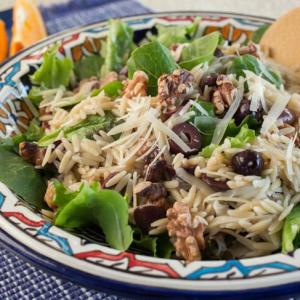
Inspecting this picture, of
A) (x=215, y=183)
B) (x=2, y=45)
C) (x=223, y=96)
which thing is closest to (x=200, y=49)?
(x=223, y=96)

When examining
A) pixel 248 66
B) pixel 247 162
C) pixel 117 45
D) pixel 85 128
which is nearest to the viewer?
pixel 247 162

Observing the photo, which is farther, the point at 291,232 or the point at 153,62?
the point at 153,62

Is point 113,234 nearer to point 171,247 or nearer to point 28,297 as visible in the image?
point 171,247

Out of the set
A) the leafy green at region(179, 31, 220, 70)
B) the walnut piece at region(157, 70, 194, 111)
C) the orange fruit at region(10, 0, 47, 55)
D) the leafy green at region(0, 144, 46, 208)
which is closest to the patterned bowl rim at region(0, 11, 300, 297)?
the leafy green at region(0, 144, 46, 208)

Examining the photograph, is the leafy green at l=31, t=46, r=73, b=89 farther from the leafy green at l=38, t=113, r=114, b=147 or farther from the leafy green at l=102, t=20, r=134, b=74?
the leafy green at l=38, t=113, r=114, b=147

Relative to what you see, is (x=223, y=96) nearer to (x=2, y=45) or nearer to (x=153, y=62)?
(x=153, y=62)

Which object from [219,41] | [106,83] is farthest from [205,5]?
[106,83]

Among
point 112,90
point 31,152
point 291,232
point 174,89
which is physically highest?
point 174,89
